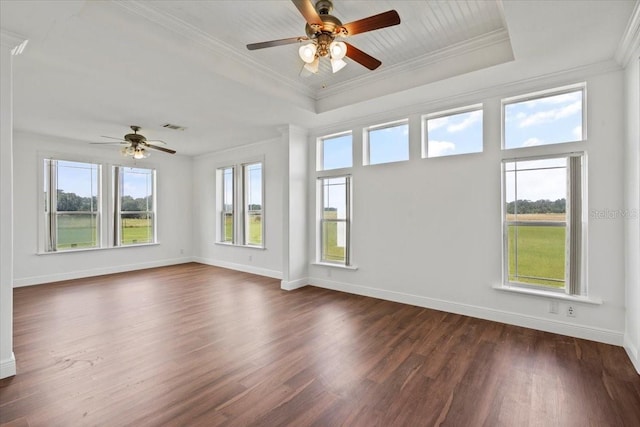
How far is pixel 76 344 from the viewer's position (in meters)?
2.99

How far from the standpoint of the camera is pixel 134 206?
6949 millimetres

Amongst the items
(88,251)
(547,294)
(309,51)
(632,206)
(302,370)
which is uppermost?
(309,51)

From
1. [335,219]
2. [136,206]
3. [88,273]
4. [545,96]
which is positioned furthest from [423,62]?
[88,273]

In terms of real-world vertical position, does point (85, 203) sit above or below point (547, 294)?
above

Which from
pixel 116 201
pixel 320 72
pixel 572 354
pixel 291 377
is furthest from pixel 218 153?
pixel 572 354

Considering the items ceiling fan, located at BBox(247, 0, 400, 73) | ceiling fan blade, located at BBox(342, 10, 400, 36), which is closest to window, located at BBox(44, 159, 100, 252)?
ceiling fan, located at BBox(247, 0, 400, 73)

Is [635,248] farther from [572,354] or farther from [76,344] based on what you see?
[76,344]

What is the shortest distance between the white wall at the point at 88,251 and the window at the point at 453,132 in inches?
244

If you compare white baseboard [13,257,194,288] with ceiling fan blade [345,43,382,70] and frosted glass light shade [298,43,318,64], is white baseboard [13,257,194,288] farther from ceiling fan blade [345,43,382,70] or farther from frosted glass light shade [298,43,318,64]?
ceiling fan blade [345,43,382,70]

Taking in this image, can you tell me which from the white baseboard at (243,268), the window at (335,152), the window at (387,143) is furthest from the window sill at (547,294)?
the white baseboard at (243,268)

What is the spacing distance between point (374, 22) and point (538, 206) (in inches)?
108

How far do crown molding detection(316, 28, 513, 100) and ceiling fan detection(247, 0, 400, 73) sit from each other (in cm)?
124

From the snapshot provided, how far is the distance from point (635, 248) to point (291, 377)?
312cm

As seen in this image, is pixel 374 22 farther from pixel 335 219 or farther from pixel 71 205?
pixel 71 205
